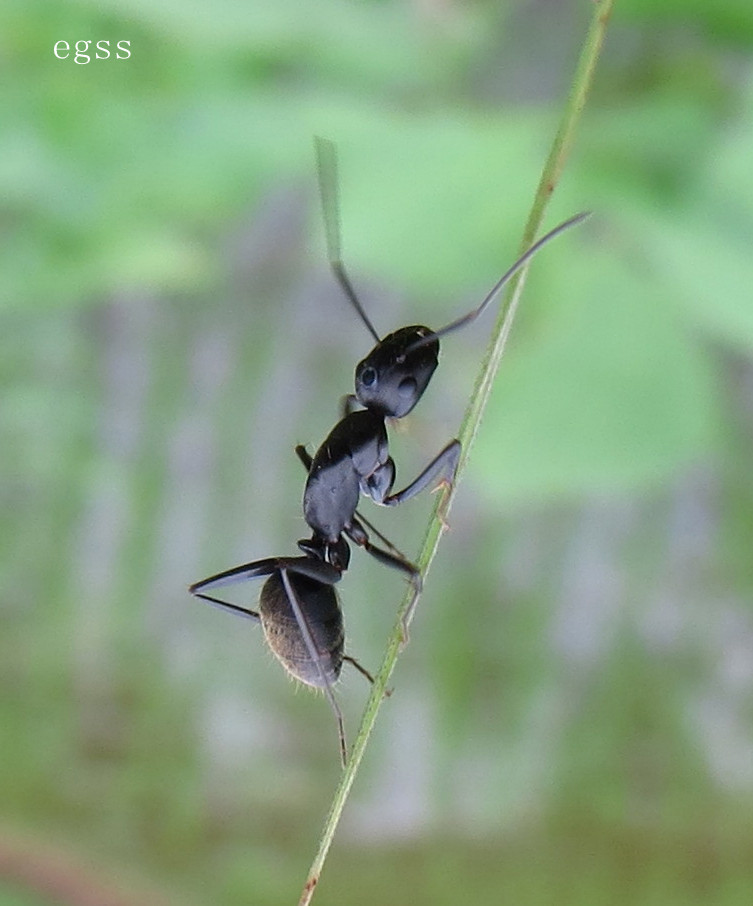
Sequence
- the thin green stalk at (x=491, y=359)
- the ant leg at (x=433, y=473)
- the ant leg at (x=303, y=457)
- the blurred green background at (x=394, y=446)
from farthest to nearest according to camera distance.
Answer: the blurred green background at (x=394, y=446)
the ant leg at (x=303, y=457)
the ant leg at (x=433, y=473)
the thin green stalk at (x=491, y=359)

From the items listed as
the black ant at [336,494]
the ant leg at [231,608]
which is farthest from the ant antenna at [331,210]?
the ant leg at [231,608]

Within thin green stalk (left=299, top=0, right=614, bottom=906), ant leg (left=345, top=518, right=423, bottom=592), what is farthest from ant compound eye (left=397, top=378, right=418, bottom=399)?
thin green stalk (left=299, top=0, right=614, bottom=906)

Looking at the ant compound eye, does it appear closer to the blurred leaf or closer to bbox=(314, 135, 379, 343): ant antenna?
bbox=(314, 135, 379, 343): ant antenna

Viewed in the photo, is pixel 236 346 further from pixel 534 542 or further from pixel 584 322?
pixel 584 322

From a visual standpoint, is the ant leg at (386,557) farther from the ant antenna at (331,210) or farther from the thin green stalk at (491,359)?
the ant antenna at (331,210)

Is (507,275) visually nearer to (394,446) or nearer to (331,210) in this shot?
(331,210)

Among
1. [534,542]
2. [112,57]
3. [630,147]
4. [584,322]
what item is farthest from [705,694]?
[112,57]
